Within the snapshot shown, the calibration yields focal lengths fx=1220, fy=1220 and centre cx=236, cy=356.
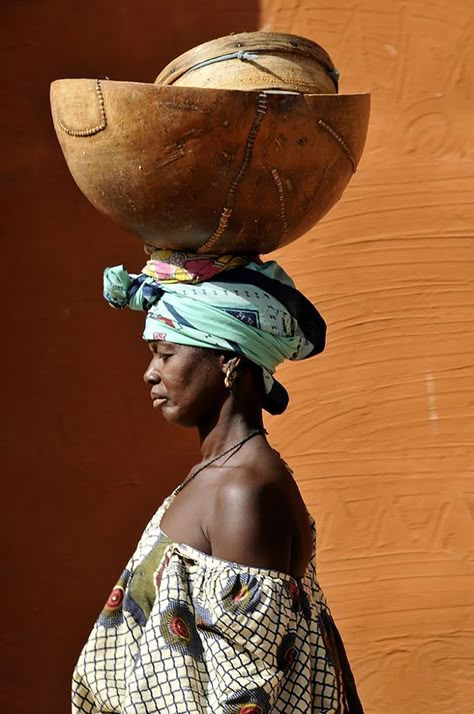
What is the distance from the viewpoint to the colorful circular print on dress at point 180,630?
260cm

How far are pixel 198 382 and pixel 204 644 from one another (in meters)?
0.58

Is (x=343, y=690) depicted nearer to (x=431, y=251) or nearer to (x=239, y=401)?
(x=239, y=401)

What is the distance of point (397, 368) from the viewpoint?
4137 millimetres

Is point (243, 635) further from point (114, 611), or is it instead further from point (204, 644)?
Answer: point (114, 611)

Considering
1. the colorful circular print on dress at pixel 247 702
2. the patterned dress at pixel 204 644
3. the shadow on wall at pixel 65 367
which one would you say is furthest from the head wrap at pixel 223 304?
the shadow on wall at pixel 65 367

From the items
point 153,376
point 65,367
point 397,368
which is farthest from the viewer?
point 65,367

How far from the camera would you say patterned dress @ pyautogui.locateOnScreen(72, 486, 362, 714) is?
8.32ft

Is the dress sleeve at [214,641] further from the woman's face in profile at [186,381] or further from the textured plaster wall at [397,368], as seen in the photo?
the textured plaster wall at [397,368]

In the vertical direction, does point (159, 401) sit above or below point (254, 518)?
above

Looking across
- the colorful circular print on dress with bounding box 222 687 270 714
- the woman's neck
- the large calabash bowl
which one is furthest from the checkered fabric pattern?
the large calabash bowl

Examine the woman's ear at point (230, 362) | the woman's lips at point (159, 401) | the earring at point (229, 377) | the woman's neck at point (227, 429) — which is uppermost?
the woman's ear at point (230, 362)

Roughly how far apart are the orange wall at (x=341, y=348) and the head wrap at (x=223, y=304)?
134 centimetres

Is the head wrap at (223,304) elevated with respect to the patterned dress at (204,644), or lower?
elevated

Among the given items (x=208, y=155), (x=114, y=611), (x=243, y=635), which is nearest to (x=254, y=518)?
(x=243, y=635)
